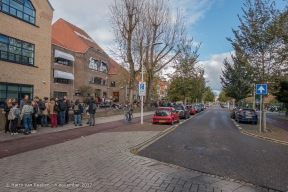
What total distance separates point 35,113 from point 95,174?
758 centimetres

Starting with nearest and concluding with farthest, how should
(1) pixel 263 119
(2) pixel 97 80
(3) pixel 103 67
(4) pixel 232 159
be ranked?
(4) pixel 232 159, (1) pixel 263 119, (2) pixel 97 80, (3) pixel 103 67

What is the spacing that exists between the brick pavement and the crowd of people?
3905 mm

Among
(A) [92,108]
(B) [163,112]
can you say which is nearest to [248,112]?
(B) [163,112]

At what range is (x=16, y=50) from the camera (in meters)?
17.8

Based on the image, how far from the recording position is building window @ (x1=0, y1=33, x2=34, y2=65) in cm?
1677

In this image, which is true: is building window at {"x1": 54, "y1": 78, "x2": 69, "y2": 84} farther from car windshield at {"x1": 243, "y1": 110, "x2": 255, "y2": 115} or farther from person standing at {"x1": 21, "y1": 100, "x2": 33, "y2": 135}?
car windshield at {"x1": 243, "y1": 110, "x2": 255, "y2": 115}

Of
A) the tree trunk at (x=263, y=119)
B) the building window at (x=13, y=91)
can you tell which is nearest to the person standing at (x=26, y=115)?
the building window at (x=13, y=91)

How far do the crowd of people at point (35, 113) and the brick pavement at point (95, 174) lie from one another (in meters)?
3.91

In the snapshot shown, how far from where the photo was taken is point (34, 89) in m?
19.8

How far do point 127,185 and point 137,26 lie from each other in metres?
23.7

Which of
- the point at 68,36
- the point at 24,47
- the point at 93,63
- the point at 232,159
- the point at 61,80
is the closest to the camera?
the point at 232,159

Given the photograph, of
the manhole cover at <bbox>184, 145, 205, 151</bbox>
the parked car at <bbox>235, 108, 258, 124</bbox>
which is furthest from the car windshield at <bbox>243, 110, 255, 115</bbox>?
the manhole cover at <bbox>184, 145, 205, 151</bbox>

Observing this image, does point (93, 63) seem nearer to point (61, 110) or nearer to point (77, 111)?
point (77, 111)

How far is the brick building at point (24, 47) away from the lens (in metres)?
16.9
